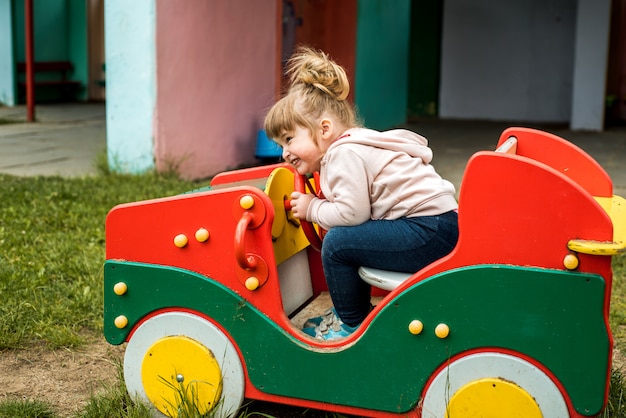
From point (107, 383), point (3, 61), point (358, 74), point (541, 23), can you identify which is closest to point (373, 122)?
point (358, 74)

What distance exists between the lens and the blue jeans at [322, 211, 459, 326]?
2.18 meters

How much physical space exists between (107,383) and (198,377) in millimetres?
497

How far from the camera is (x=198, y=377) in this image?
2.26 m

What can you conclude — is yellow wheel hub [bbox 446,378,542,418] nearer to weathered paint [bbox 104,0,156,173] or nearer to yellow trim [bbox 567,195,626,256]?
yellow trim [bbox 567,195,626,256]

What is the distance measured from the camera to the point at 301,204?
2297 millimetres

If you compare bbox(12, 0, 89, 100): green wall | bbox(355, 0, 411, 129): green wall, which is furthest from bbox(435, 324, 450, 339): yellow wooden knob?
bbox(12, 0, 89, 100): green wall

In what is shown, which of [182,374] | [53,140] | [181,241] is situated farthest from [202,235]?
[53,140]

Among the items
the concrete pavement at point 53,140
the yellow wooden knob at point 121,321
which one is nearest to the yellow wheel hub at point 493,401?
the yellow wooden knob at point 121,321

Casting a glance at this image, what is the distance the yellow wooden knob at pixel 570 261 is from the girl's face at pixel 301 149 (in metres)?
0.75

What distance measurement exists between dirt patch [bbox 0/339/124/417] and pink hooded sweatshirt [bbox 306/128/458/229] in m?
0.94

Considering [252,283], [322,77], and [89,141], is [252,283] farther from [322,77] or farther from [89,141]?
[89,141]

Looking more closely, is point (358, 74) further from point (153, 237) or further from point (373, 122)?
point (153, 237)

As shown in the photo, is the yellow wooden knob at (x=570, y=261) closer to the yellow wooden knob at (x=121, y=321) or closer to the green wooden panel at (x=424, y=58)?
the yellow wooden knob at (x=121, y=321)

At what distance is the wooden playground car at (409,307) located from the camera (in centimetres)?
190
